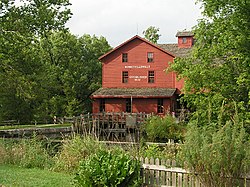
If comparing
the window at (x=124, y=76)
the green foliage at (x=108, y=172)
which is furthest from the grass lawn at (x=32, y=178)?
the window at (x=124, y=76)

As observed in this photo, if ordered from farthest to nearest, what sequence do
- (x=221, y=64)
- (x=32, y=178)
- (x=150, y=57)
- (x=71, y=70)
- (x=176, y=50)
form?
(x=71, y=70), (x=176, y=50), (x=150, y=57), (x=221, y=64), (x=32, y=178)

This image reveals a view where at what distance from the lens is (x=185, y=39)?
4738 centimetres

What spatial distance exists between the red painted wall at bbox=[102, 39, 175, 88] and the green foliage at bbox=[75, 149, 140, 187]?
33287 millimetres

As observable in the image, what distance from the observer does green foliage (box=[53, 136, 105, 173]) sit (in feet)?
39.4

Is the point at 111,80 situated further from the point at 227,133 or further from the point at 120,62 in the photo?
the point at 227,133

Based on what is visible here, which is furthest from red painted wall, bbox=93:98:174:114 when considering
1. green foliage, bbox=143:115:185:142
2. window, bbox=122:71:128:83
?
green foliage, bbox=143:115:185:142

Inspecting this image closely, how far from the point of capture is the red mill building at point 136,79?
40875mm

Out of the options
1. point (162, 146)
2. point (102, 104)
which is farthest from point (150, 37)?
point (162, 146)

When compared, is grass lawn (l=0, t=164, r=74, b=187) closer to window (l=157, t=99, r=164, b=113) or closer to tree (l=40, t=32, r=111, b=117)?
window (l=157, t=99, r=164, b=113)

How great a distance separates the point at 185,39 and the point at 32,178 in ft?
127

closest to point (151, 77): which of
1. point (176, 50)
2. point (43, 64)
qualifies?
point (176, 50)

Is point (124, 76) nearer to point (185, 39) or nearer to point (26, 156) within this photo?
point (185, 39)

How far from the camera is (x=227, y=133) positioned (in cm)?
814

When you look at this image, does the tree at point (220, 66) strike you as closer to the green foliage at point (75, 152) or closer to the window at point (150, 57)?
the green foliage at point (75, 152)
